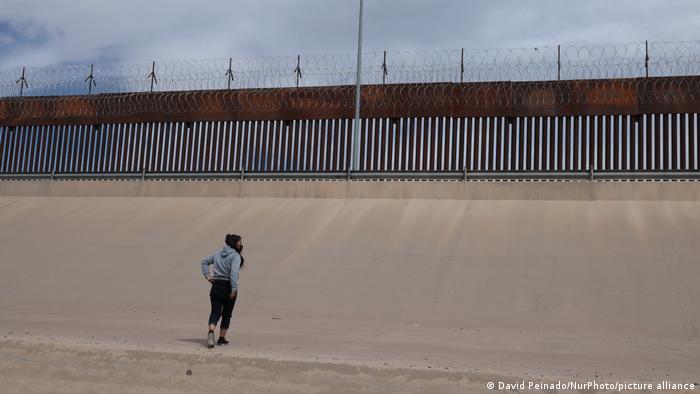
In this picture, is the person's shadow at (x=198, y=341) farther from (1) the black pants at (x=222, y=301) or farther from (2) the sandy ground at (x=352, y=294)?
(1) the black pants at (x=222, y=301)

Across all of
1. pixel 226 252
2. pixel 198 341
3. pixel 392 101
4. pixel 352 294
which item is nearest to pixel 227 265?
pixel 226 252

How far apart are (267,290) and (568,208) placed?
19.6ft

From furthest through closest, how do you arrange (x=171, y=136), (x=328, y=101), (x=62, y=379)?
(x=171, y=136)
(x=328, y=101)
(x=62, y=379)

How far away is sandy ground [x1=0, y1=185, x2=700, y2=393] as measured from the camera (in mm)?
6016

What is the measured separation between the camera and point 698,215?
1312 centimetres

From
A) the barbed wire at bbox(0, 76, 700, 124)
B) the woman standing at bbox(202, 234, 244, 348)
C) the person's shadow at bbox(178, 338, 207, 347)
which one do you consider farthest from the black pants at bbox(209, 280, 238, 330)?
the barbed wire at bbox(0, 76, 700, 124)

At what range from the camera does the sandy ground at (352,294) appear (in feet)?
19.7

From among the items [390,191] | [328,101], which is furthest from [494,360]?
[328,101]

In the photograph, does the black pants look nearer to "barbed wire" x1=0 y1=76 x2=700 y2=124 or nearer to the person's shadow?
the person's shadow

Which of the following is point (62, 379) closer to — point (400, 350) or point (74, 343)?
point (74, 343)

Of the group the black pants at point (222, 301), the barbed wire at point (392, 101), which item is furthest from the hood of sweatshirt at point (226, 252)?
the barbed wire at point (392, 101)

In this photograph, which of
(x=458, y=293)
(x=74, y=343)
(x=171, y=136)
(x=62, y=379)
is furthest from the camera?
(x=171, y=136)

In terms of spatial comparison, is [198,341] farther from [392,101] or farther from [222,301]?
[392,101]

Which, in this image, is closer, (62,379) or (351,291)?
(62,379)
